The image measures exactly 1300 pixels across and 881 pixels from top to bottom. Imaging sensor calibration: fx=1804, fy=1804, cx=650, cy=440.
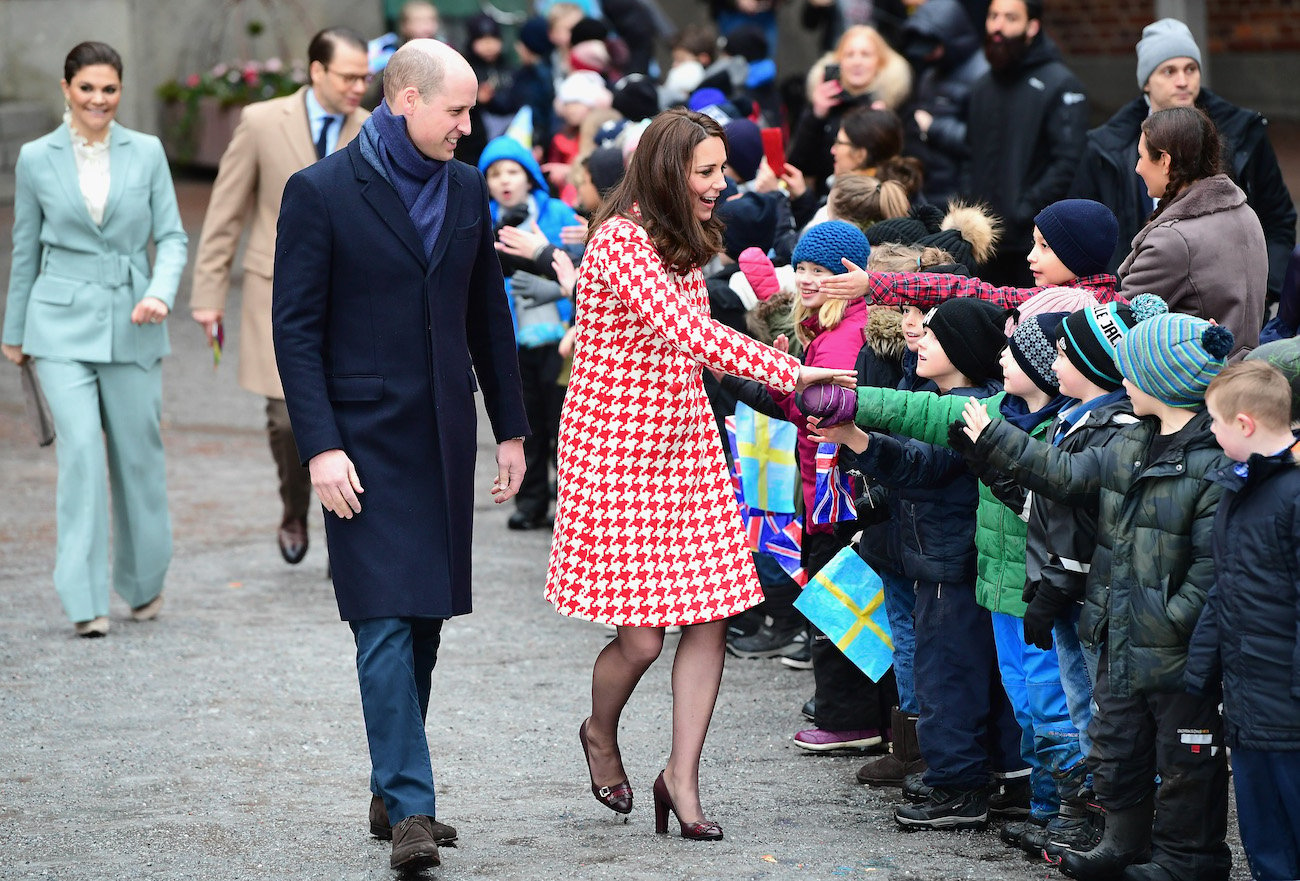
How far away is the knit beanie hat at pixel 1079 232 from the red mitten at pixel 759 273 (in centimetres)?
144

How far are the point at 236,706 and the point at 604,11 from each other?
865cm

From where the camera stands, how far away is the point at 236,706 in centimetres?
615

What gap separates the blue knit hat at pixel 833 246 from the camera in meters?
5.64

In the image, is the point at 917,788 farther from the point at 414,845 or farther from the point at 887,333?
the point at 414,845

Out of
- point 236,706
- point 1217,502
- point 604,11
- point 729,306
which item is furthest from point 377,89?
point 604,11

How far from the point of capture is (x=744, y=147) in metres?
7.79

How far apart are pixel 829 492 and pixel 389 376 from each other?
65.7 inches

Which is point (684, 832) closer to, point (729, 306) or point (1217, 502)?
point (1217, 502)

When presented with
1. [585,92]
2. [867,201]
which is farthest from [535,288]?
[585,92]

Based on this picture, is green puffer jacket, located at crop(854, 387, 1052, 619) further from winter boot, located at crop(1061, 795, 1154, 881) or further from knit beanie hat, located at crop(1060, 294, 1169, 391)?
winter boot, located at crop(1061, 795, 1154, 881)

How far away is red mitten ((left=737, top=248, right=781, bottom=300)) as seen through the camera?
652 cm

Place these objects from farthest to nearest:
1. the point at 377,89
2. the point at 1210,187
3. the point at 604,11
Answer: the point at 604,11 < the point at 377,89 < the point at 1210,187

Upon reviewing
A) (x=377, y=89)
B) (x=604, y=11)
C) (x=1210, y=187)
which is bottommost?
(x=1210, y=187)

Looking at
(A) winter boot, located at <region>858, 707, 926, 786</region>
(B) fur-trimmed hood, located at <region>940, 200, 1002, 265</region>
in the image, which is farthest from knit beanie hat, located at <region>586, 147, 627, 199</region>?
(A) winter boot, located at <region>858, 707, 926, 786</region>
